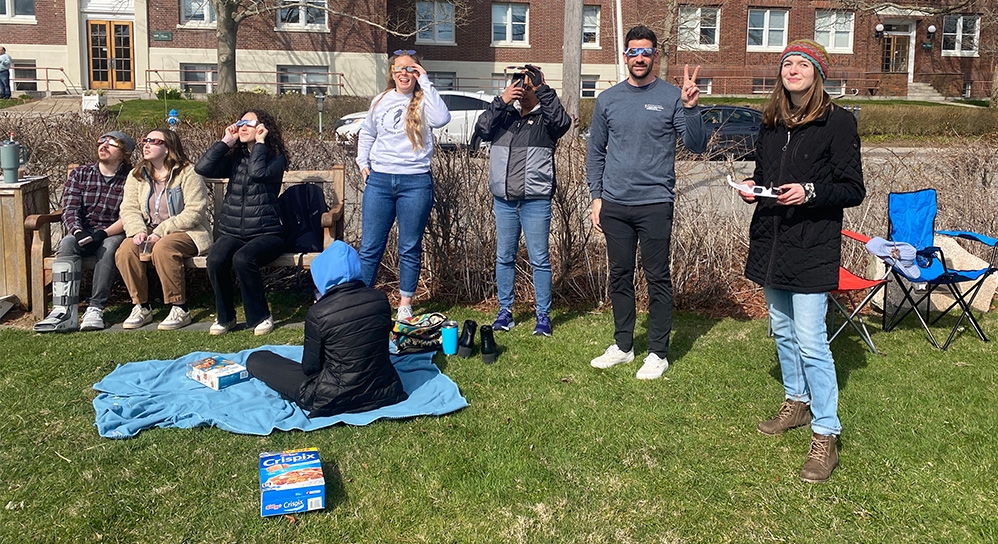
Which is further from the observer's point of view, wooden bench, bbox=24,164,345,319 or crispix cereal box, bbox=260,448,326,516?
wooden bench, bbox=24,164,345,319

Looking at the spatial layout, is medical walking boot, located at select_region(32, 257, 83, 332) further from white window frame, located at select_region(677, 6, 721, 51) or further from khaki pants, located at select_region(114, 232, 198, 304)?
white window frame, located at select_region(677, 6, 721, 51)

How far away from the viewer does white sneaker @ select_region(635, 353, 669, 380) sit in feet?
17.0

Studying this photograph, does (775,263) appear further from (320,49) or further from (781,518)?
(320,49)

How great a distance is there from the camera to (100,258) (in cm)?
629

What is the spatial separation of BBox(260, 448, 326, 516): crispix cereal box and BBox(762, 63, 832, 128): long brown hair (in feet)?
8.54

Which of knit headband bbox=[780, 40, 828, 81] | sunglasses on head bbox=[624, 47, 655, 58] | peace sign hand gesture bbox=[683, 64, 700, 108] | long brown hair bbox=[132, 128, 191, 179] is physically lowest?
long brown hair bbox=[132, 128, 191, 179]

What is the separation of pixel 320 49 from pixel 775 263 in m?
30.2

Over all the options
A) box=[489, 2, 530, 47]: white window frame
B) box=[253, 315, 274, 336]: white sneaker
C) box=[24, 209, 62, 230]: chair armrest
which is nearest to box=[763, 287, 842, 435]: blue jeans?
box=[253, 315, 274, 336]: white sneaker

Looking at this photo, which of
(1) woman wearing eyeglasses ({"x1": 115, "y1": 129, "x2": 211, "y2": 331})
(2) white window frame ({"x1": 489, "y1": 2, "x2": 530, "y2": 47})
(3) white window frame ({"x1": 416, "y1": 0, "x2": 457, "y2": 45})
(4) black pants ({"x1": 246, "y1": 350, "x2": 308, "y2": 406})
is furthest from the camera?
(2) white window frame ({"x1": 489, "y1": 2, "x2": 530, "y2": 47})

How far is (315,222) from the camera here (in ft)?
21.8

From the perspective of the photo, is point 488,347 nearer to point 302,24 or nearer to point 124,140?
point 124,140

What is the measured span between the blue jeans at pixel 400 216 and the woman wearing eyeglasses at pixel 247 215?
0.66 m

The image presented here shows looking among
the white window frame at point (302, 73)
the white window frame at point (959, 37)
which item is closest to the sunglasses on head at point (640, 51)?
the white window frame at point (302, 73)

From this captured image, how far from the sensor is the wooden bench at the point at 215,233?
6.25 metres
